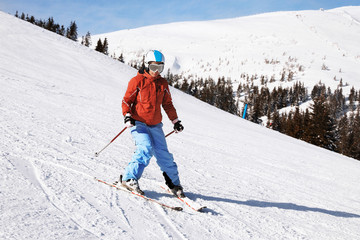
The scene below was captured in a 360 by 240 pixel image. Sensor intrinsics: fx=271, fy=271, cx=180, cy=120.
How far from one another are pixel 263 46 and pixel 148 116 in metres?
160

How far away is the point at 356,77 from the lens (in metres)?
108

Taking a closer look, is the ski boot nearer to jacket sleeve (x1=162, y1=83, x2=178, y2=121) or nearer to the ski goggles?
jacket sleeve (x1=162, y1=83, x2=178, y2=121)

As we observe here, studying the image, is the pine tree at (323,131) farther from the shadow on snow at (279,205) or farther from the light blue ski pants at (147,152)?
the light blue ski pants at (147,152)

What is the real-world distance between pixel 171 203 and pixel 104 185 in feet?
2.79

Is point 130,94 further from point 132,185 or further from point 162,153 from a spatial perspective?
point 132,185

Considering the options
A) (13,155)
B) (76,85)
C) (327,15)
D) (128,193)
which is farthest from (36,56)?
(327,15)

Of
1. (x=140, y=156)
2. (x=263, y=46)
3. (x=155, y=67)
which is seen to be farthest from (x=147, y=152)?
(x=263, y=46)

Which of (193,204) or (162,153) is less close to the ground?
(162,153)

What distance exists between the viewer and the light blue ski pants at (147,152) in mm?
3350

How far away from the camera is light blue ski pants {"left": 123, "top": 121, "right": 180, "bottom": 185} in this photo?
11.0ft

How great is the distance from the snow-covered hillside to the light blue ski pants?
368 feet

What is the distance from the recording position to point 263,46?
150875 mm

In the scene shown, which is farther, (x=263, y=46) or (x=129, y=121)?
(x=263, y=46)

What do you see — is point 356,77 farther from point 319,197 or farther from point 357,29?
point 319,197
